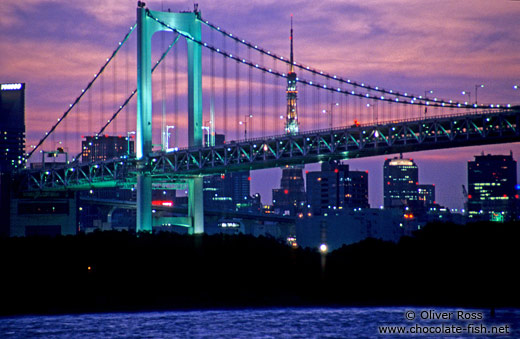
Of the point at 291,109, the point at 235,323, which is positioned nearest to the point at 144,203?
the point at 235,323

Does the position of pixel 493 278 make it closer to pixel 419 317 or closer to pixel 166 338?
pixel 419 317

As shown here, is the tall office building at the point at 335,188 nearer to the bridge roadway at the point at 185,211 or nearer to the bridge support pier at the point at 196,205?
the bridge roadway at the point at 185,211

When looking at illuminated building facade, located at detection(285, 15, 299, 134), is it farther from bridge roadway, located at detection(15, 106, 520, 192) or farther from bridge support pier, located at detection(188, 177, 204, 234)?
bridge roadway, located at detection(15, 106, 520, 192)

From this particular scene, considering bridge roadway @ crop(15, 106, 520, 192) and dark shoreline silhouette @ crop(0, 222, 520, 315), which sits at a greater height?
bridge roadway @ crop(15, 106, 520, 192)

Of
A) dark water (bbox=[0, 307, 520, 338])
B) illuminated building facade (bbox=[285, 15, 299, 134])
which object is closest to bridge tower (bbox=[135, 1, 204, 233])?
dark water (bbox=[0, 307, 520, 338])

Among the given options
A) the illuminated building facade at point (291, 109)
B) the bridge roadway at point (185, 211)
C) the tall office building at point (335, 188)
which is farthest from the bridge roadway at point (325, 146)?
the tall office building at point (335, 188)

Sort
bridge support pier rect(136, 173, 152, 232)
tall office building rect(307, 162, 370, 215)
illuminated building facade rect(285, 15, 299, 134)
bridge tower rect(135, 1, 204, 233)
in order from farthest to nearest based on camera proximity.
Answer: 1. tall office building rect(307, 162, 370, 215)
2. illuminated building facade rect(285, 15, 299, 134)
3. bridge support pier rect(136, 173, 152, 232)
4. bridge tower rect(135, 1, 204, 233)
